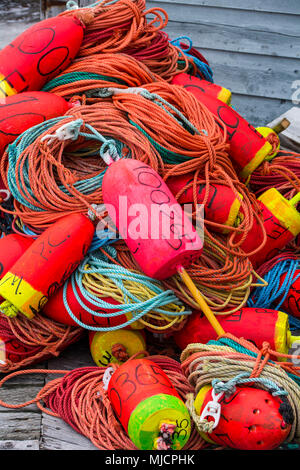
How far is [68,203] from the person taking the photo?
249cm

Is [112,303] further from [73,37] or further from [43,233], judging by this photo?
[73,37]

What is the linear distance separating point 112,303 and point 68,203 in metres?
0.52

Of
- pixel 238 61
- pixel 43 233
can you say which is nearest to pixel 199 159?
pixel 43 233

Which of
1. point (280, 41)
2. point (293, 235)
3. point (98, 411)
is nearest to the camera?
point (98, 411)

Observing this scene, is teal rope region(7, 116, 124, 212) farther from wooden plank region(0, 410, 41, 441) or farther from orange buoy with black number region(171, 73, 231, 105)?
wooden plank region(0, 410, 41, 441)

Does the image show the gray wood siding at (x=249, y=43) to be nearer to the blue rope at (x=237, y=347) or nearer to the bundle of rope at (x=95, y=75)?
the bundle of rope at (x=95, y=75)

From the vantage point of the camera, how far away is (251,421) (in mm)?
1836

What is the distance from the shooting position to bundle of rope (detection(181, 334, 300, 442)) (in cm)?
193

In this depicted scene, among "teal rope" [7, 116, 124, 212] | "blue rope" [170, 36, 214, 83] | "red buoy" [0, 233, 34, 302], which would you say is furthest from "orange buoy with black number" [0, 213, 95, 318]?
"blue rope" [170, 36, 214, 83]

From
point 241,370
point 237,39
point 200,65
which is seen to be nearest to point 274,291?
point 241,370

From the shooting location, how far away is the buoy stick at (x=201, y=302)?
223cm

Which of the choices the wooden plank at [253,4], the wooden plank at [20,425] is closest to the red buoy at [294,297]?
the wooden plank at [20,425]

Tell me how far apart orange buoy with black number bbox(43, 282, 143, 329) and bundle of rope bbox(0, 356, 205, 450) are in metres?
0.22

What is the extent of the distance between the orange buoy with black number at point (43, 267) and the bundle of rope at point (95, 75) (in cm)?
84
